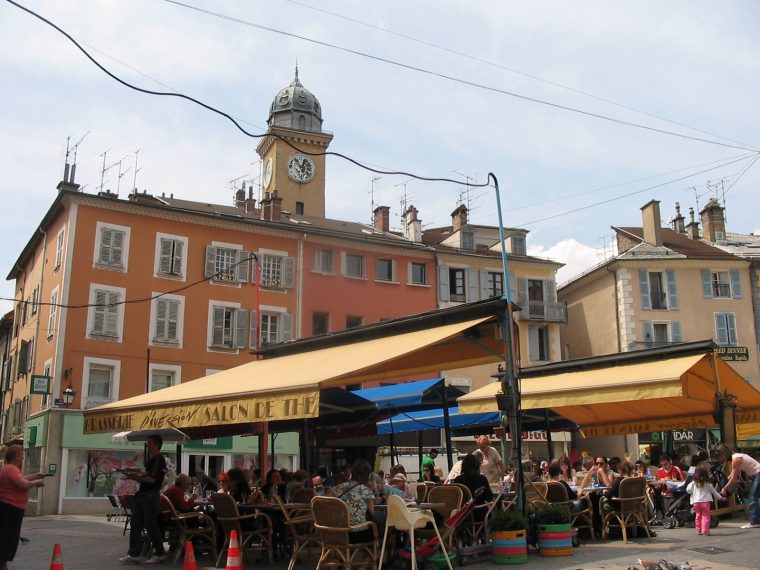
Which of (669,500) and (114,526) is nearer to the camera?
(669,500)

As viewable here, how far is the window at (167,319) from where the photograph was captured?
92.1ft

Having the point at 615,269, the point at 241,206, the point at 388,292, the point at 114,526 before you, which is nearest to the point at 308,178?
the point at 241,206

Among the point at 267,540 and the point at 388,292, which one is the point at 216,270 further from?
the point at 267,540

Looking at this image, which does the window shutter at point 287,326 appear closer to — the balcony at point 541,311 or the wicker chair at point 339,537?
the balcony at point 541,311

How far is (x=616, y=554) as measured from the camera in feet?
28.1

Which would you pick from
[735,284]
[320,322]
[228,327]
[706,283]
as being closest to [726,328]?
[735,284]

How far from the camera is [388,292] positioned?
3366 cm

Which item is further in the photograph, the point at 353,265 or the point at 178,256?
the point at 353,265

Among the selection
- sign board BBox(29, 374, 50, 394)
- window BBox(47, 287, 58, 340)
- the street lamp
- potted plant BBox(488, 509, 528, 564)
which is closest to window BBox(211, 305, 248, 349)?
the street lamp

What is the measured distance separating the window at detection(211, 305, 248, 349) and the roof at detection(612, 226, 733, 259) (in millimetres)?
18048

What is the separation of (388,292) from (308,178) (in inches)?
668

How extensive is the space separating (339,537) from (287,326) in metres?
23.5

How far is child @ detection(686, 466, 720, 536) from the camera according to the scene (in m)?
10.1

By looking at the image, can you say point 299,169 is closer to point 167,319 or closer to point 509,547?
point 167,319
